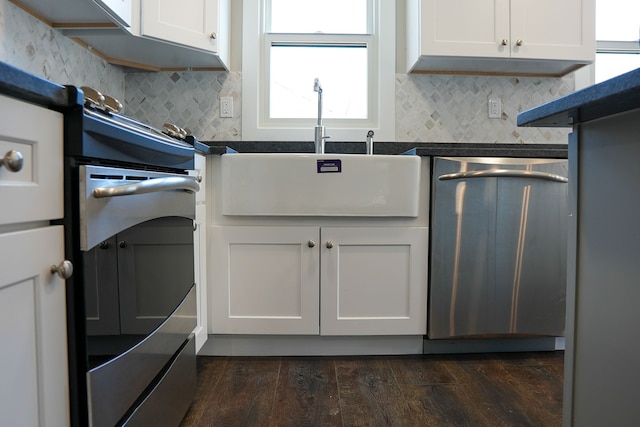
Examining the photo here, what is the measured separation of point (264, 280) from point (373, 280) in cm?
46

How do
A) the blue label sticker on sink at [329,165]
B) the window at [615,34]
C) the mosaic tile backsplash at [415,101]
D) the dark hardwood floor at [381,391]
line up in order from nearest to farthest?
the dark hardwood floor at [381,391] → the blue label sticker on sink at [329,165] → the mosaic tile backsplash at [415,101] → the window at [615,34]

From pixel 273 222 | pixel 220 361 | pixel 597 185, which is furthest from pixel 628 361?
pixel 220 361

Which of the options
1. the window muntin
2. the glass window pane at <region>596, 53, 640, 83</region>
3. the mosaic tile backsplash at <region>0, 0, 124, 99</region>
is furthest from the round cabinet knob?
the glass window pane at <region>596, 53, 640, 83</region>

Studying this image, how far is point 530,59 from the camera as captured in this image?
196cm

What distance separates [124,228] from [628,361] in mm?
937

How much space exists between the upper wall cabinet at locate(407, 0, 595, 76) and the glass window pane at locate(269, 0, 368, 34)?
37cm

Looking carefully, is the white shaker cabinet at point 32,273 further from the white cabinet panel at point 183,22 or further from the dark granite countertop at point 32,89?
the white cabinet panel at point 183,22

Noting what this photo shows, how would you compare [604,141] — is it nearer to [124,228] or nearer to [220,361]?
[124,228]

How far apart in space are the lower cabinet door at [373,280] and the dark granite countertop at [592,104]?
0.90 metres

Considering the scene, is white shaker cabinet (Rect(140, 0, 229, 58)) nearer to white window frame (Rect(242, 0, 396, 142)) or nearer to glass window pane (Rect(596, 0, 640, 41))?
white window frame (Rect(242, 0, 396, 142))

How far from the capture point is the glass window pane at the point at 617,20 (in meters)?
2.36

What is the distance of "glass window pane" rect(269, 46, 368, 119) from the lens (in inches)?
87.7

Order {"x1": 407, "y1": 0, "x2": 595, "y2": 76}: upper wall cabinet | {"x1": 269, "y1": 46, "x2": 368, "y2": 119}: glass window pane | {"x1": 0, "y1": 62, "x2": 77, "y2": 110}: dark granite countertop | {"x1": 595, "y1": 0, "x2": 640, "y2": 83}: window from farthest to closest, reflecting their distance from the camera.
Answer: {"x1": 595, "y1": 0, "x2": 640, "y2": 83}: window, {"x1": 269, "y1": 46, "x2": 368, "y2": 119}: glass window pane, {"x1": 407, "y1": 0, "x2": 595, "y2": 76}: upper wall cabinet, {"x1": 0, "y1": 62, "x2": 77, "y2": 110}: dark granite countertop

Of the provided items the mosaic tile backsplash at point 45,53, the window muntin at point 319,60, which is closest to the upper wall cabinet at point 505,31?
the window muntin at point 319,60
